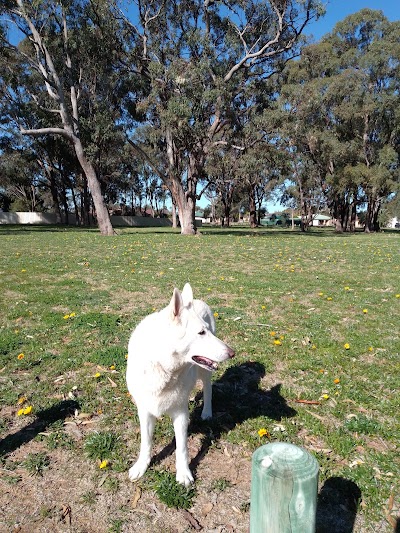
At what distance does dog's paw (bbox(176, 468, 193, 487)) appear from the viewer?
285 cm

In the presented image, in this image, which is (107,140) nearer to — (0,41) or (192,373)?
(0,41)

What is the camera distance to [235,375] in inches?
179

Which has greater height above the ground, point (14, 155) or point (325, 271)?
point (14, 155)

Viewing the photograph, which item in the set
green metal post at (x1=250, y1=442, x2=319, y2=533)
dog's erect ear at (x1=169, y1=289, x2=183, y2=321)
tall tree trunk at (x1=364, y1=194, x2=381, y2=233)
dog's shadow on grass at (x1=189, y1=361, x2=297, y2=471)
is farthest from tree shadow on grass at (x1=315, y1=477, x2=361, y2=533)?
tall tree trunk at (x1=364, y1=194, x2=381, y2=233)

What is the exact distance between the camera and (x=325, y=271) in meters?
10.7

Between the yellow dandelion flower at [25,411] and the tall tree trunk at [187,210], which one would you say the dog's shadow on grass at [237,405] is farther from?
the tall tree trunk at [187,210]

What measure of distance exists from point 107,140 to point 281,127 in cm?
1214

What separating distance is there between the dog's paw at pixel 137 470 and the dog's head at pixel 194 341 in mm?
1123

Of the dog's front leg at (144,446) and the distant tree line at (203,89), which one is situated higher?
the distant tree line at (203,89)

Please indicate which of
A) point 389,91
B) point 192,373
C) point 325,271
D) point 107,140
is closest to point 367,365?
point 192,373

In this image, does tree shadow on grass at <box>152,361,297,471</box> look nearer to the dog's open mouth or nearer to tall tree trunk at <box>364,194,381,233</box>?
the dog's open mouth

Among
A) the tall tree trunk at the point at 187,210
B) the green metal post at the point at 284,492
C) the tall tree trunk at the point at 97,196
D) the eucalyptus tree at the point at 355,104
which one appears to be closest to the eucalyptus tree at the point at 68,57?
the tall tree trunk at the point at 97,196

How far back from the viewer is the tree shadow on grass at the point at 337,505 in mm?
2496

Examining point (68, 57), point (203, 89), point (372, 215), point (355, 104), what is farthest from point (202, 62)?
point (372, 215)
